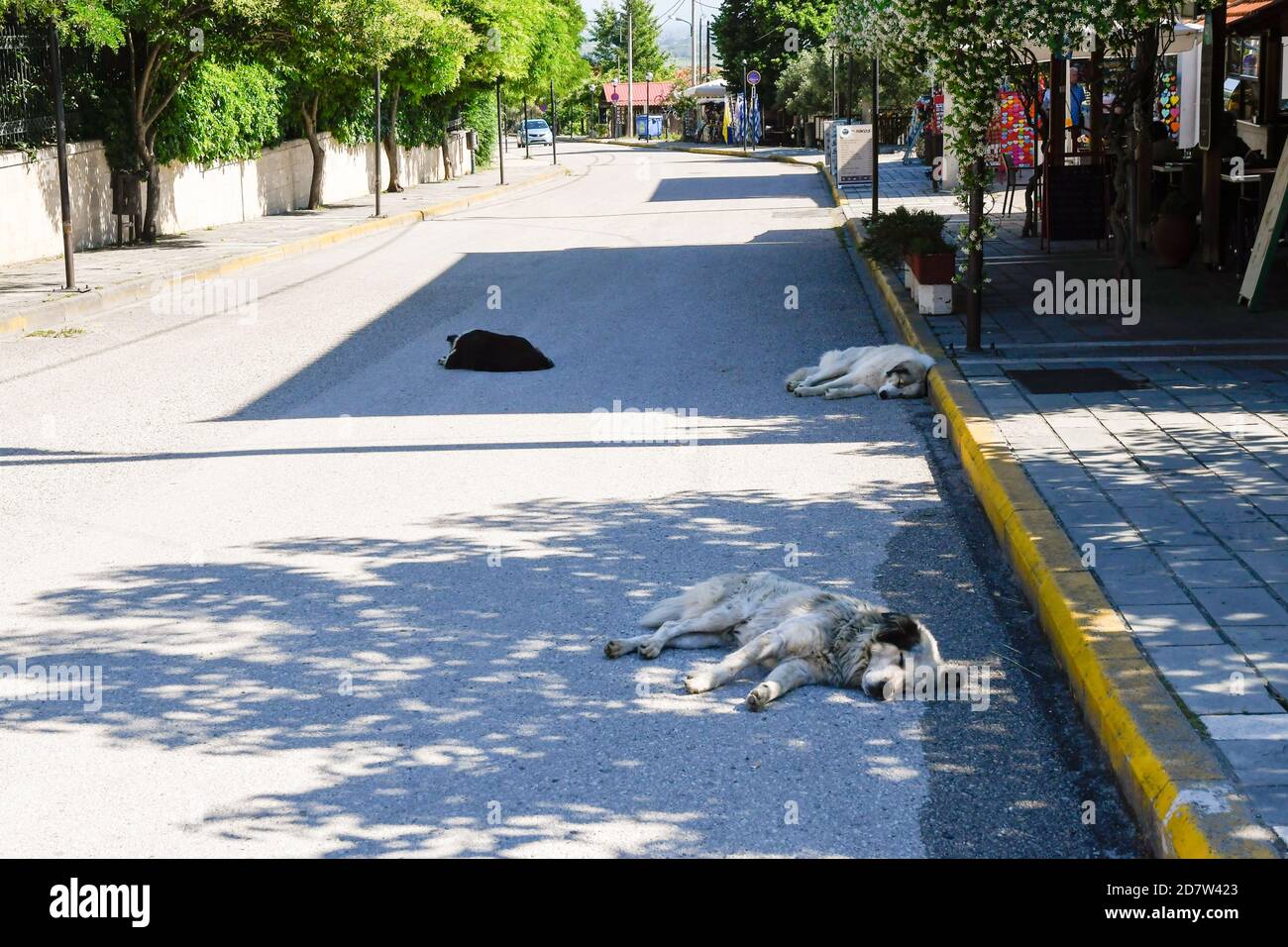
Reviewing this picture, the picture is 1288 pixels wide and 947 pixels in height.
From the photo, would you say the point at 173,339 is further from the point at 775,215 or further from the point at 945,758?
the point at 775,215

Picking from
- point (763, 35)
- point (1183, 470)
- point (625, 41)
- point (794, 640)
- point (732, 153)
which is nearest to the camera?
point (794, 640)

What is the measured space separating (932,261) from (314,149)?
21.0 m

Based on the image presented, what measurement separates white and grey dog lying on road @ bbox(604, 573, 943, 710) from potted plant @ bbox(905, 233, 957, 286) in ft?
27.3

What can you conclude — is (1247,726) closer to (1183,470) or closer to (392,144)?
(1183,470)

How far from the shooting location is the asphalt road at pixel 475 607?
429cm

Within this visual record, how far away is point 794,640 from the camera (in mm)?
5301

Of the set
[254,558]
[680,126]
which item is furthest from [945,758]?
[680,126]

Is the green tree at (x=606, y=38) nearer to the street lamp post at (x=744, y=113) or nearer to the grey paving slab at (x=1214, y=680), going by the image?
the street lamp post at (x=744, y=113)

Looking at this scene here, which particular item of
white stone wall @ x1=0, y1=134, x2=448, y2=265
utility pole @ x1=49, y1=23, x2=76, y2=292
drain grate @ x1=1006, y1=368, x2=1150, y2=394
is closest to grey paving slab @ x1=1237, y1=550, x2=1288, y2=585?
drain grate @ x1=1006, y1=368, x2=1150, y2=394

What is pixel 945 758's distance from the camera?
4645 mm

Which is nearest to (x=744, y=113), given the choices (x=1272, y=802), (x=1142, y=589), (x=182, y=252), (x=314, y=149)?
(x=314, y=149)
